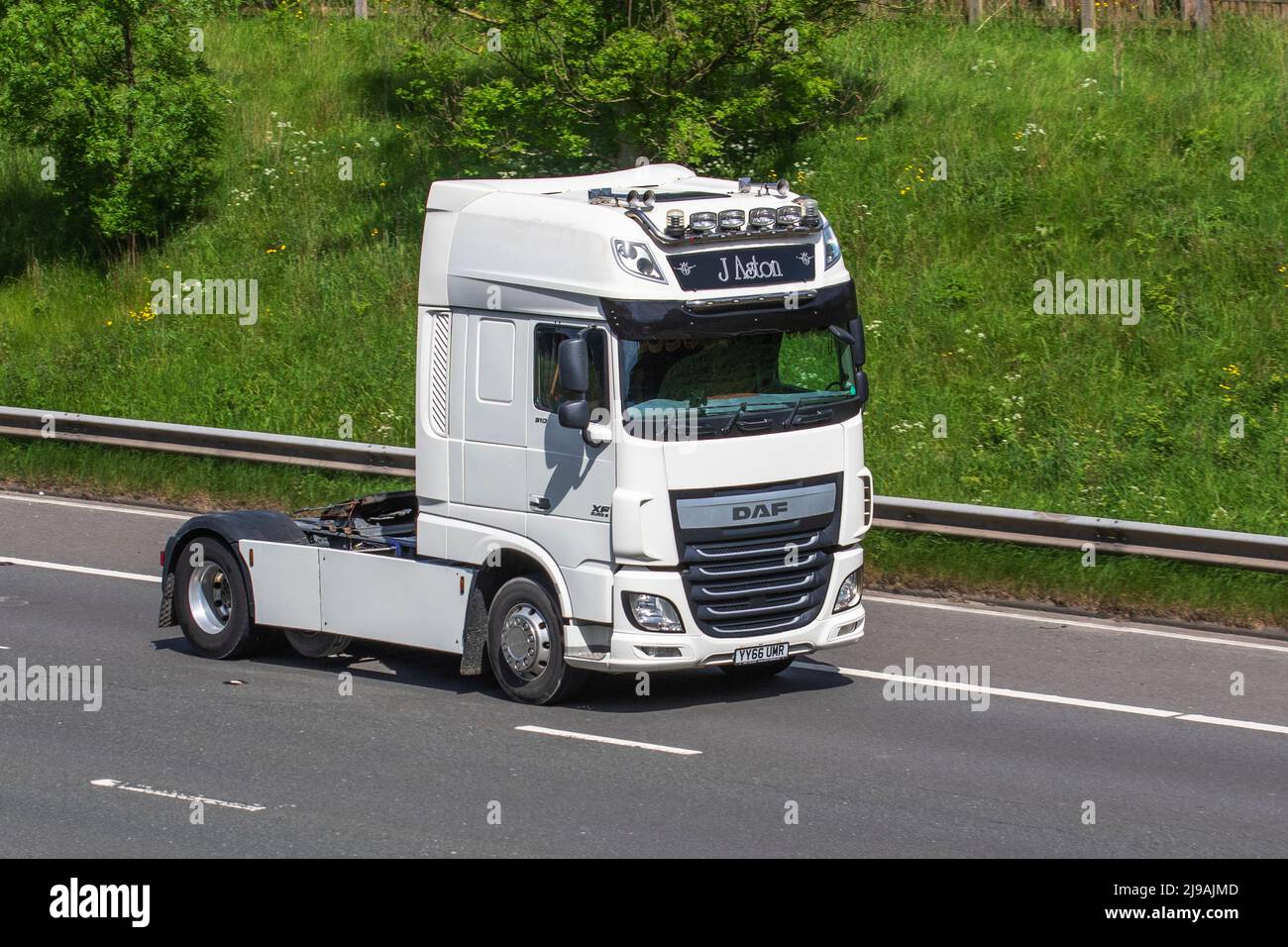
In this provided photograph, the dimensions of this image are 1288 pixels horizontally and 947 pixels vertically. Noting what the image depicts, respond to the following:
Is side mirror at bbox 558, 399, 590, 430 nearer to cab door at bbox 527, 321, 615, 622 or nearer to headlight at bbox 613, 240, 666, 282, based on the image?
cab door at bbox 527, 321, 615, 622

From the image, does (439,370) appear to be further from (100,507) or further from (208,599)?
(100,507)

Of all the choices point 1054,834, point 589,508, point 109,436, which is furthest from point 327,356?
Result: point 1054,834

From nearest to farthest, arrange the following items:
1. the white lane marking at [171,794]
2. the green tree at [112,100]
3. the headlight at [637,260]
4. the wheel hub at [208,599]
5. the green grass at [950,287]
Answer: the white lane marking at [171,794] → the headlight at [637,260] → the wheel hub at [208,599] → the green grass at [950,287] → the green tree at [112,100]

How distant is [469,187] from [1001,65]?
574 inches

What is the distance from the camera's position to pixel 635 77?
20.2 m

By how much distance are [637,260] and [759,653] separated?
2.50 meters

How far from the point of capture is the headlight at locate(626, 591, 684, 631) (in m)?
10.9

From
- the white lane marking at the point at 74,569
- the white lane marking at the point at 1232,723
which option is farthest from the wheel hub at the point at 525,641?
the white lane marking at the point at 74,569

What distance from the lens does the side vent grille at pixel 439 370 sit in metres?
11.8

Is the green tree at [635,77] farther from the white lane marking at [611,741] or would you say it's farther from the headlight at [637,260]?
the white lane marking at [611,741]

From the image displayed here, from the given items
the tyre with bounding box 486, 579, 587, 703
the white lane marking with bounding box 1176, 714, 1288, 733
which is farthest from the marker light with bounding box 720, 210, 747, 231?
the white lane marking with bounding box 1176, 714, 1288, 733

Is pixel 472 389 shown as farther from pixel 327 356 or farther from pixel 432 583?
pixel 327 356

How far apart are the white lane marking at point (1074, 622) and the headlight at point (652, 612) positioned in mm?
4124

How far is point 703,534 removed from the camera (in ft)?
36.0
